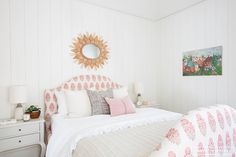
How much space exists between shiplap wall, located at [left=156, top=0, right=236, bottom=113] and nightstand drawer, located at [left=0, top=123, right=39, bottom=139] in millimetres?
2787

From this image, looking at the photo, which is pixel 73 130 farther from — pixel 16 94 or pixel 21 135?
pixel 16 94

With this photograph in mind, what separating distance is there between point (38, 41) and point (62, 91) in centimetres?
90

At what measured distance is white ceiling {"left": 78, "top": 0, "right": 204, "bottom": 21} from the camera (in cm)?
317

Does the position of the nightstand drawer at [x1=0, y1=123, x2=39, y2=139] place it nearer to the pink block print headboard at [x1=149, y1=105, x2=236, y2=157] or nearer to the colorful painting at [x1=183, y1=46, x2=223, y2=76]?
the pink block print headboard at [x1=149, y1=105, x2=236, y2=157]

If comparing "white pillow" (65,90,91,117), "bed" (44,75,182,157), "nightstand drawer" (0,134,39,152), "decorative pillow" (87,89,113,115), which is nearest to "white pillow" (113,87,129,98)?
"decorative pillow" (87,89,113,115)

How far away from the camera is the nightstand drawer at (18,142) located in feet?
6.38

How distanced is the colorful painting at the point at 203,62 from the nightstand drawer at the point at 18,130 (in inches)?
114

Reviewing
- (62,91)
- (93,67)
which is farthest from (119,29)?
(62,91)

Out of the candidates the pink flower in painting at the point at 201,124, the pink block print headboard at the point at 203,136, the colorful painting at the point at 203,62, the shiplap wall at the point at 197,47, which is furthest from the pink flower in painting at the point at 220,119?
the colorful painting at the point at 203,62

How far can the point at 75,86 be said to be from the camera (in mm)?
2715

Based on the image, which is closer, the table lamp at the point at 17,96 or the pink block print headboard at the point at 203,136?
the pink block print headboard at the point at 203,136

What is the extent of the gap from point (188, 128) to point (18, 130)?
2.05 metres

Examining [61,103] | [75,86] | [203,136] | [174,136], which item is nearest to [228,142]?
[203,136]

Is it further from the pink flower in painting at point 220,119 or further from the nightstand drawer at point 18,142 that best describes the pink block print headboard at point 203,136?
the nightstand drawer at point 18,142
